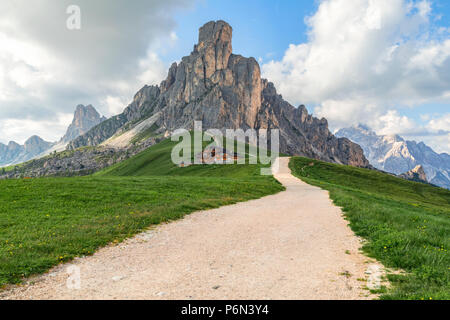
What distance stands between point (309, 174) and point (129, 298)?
58837mm

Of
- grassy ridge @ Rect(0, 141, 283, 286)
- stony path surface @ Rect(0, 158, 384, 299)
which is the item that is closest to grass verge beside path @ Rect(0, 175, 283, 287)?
grassy ridge @ Rect(0, 141, 283, 286)

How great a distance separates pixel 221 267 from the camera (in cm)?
895

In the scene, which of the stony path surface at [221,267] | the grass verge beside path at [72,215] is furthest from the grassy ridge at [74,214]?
the stony path surface at [221,267]

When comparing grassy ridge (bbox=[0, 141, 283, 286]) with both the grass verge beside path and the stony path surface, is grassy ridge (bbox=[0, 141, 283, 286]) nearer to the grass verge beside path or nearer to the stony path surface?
the grass verge beside path

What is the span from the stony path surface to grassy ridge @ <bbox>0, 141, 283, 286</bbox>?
1006 millimetres

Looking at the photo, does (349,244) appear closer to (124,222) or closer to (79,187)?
(124,222)

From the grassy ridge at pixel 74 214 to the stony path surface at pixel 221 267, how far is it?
3.30ft

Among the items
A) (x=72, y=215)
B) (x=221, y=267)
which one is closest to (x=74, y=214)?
(x=72, y=215)

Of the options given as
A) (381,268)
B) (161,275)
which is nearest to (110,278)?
(161,275)

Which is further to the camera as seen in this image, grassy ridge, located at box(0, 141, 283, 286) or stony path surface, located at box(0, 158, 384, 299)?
grassy ridge, located at box(0, 141, 283, 286)

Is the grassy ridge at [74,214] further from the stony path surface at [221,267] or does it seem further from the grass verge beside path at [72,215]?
the stony path surface at [221,267]

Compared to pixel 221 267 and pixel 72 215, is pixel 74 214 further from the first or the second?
pixel 221 267

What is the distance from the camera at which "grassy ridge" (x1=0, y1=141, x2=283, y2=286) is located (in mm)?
9984

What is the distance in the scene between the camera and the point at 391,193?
5159 cm
